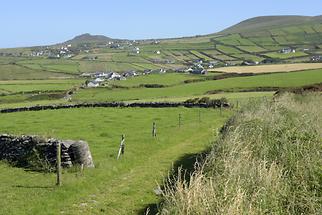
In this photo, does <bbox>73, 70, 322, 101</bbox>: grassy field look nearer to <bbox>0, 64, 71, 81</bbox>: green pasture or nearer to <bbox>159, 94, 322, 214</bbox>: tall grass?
<bbox>159, 94, 322, 214</bbox>: tall grass

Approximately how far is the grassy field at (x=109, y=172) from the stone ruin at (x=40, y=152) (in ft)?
2.11

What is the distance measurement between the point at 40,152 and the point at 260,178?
511 inches

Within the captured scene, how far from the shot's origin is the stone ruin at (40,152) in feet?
66.5

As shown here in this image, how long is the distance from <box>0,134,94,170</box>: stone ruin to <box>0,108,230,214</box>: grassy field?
0.64 meters

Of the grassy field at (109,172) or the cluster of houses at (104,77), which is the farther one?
the cluster of houses at (104,77)

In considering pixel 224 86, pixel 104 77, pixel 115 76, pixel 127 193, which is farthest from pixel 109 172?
pixel 104 77

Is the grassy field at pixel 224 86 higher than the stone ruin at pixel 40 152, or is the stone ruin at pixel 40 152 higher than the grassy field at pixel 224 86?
the stone ruin at pixel 40 152

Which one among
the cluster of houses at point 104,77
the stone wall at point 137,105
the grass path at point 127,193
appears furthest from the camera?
the cluster of houses at point 104,77

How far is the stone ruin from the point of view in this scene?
20.3 m

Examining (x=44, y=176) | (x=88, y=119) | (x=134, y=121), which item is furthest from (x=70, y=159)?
(x=88, y=119)

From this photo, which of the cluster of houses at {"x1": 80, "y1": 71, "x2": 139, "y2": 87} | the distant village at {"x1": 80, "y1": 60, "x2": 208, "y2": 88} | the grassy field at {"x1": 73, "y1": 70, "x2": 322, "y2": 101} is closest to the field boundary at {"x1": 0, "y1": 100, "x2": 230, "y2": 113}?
the grassy field at {"x1": 73, "y1": 70, "x2": 322, "y2": 101}

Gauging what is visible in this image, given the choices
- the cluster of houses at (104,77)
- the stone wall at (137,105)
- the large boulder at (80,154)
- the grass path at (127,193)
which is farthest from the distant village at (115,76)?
the large boulder at (80,154)

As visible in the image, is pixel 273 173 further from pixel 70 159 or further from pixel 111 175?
pixel 70 159

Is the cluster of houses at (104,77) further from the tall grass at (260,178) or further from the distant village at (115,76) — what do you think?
the tall grass at (260,178)
